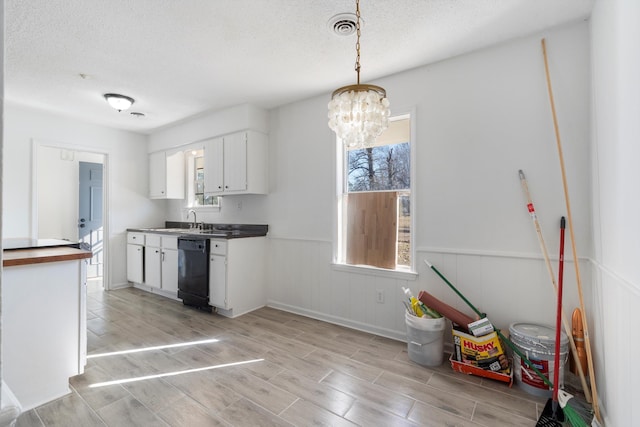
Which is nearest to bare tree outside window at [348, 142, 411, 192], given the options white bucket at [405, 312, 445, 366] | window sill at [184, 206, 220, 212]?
white bucket at [405, 312, 445, 366]

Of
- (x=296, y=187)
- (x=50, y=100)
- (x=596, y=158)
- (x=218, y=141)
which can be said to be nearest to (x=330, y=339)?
(x=296, y=187)

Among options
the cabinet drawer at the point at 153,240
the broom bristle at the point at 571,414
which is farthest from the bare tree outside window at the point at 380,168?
the cabinet drawer at the point at 153,240

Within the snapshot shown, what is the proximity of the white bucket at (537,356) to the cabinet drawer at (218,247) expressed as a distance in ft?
9.22

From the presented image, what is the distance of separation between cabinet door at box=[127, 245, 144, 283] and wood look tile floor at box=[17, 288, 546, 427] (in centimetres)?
142

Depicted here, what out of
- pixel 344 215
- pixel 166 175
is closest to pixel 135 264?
pixel 166 175

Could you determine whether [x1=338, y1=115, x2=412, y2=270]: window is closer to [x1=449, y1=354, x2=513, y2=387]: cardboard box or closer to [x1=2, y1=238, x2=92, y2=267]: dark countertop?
[x1=449, y1=354, x2=513, y2=387]: cardboard box

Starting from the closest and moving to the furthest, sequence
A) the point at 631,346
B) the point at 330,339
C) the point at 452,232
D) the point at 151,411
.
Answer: the point at 631,346 < the point at 151,411 < the point at 452,232 < the point at 330,339

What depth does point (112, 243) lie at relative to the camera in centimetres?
460

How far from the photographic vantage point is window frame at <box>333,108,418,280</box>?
2775 mm

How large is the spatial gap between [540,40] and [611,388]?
2289 millimetres

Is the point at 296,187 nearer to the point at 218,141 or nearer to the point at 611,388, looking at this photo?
the point at 218,141

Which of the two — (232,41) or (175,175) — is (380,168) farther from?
(175,175)

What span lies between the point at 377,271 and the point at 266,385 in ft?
4.67

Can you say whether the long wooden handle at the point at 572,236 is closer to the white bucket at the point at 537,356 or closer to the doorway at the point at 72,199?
the white bucket at the point at 537,356
